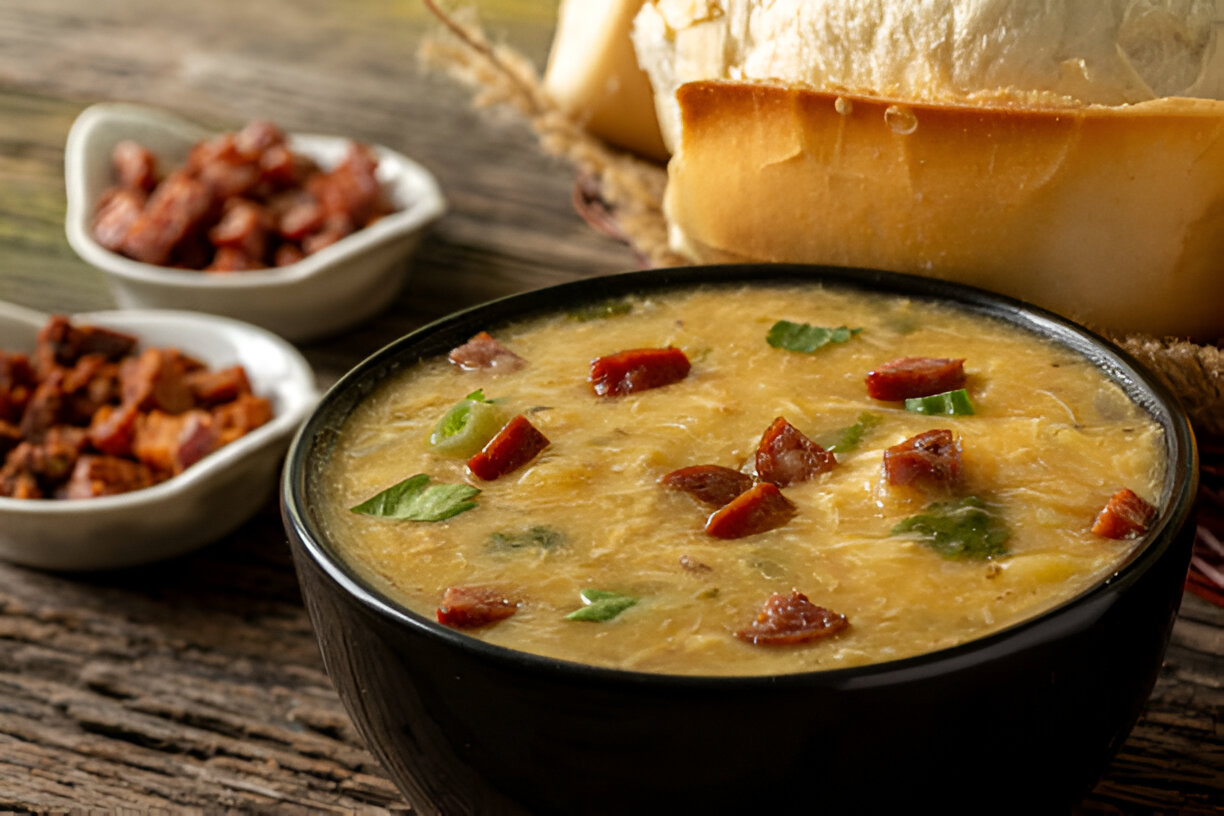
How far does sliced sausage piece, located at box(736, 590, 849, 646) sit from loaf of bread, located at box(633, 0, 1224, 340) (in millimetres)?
708

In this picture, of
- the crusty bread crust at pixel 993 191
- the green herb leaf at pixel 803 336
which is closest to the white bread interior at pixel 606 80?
the crusty bread crust at pixel 993 191

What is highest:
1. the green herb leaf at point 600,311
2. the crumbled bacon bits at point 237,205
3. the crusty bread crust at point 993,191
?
the crusty bread crust at point 993,191

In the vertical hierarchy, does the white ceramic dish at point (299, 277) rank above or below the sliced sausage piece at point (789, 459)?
below

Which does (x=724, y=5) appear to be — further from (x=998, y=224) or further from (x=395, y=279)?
(x=395, y=279)

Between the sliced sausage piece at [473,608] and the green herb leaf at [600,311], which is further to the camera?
the green herb leaf at [600,311]

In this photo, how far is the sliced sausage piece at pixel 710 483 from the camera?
4.35 feet

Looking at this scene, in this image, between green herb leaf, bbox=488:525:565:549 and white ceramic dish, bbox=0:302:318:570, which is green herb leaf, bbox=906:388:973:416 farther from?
white ceramic dish, bbox=0:302:318:570

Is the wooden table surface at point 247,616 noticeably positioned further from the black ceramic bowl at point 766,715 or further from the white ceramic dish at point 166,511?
the black ceramic bowl at point 766,715

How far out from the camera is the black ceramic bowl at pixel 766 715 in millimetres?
1036

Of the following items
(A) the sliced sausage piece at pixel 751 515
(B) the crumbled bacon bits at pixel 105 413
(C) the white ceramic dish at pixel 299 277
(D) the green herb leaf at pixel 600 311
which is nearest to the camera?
(A) the sliced sausage piece at pixel 751 515

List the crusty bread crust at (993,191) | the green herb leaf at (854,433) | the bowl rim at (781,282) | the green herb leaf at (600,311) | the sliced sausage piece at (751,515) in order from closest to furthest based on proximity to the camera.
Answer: the bowl rim at (781,282), the sliced sausage piece at (751,515), the green herb leaf at (854,433), the crusty bread crust at (993,191), the green herb leaf at (600,311)

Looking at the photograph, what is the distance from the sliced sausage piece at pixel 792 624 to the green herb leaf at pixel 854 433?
0.97 feet

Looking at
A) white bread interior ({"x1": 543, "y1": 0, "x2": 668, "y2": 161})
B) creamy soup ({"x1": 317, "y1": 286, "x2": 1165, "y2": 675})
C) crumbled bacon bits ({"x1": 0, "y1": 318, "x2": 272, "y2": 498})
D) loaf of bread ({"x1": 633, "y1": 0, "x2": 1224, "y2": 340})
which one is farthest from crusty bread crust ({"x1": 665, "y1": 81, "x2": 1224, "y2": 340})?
crumbled bacon bits ({"x1": 0, "y1": 318, "x2": 272, "y2": 498})

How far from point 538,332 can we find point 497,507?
0.40m
